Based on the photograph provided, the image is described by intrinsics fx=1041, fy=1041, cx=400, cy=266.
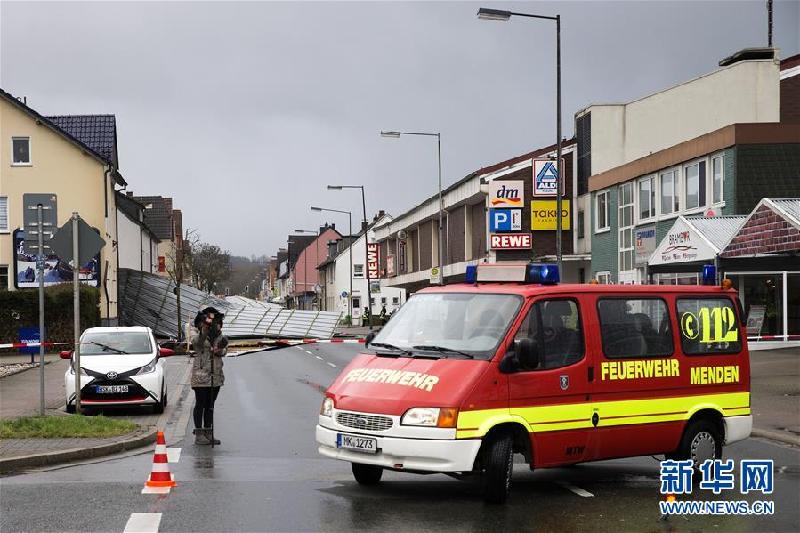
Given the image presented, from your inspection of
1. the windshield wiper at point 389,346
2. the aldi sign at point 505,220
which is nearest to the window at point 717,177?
the aldi sign at point 505,220

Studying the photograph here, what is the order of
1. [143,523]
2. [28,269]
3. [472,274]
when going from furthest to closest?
[28,269]
[472,274]
[143,523]

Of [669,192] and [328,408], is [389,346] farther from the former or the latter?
[669,192]

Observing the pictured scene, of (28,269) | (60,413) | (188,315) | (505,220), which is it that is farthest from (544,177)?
(60,413)

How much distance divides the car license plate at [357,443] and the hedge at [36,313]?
30638 mm

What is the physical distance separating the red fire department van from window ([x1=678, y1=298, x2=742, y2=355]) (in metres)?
0.02

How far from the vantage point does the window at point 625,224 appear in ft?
134

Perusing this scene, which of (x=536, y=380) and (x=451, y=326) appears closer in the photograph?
(x=536, y=380)

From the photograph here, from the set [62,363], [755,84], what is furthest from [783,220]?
[62,363]

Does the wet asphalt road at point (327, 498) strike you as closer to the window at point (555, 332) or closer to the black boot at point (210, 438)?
the black boot at point (210, 438)

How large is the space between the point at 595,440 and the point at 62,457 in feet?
19.8

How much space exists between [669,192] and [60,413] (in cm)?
2545

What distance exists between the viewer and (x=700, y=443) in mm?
10812

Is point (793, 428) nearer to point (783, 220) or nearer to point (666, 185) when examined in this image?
point (783, 220)

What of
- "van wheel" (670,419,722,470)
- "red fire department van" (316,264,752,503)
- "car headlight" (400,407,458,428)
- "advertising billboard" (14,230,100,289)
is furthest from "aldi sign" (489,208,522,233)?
"car headlight" (400,407,458,428)
